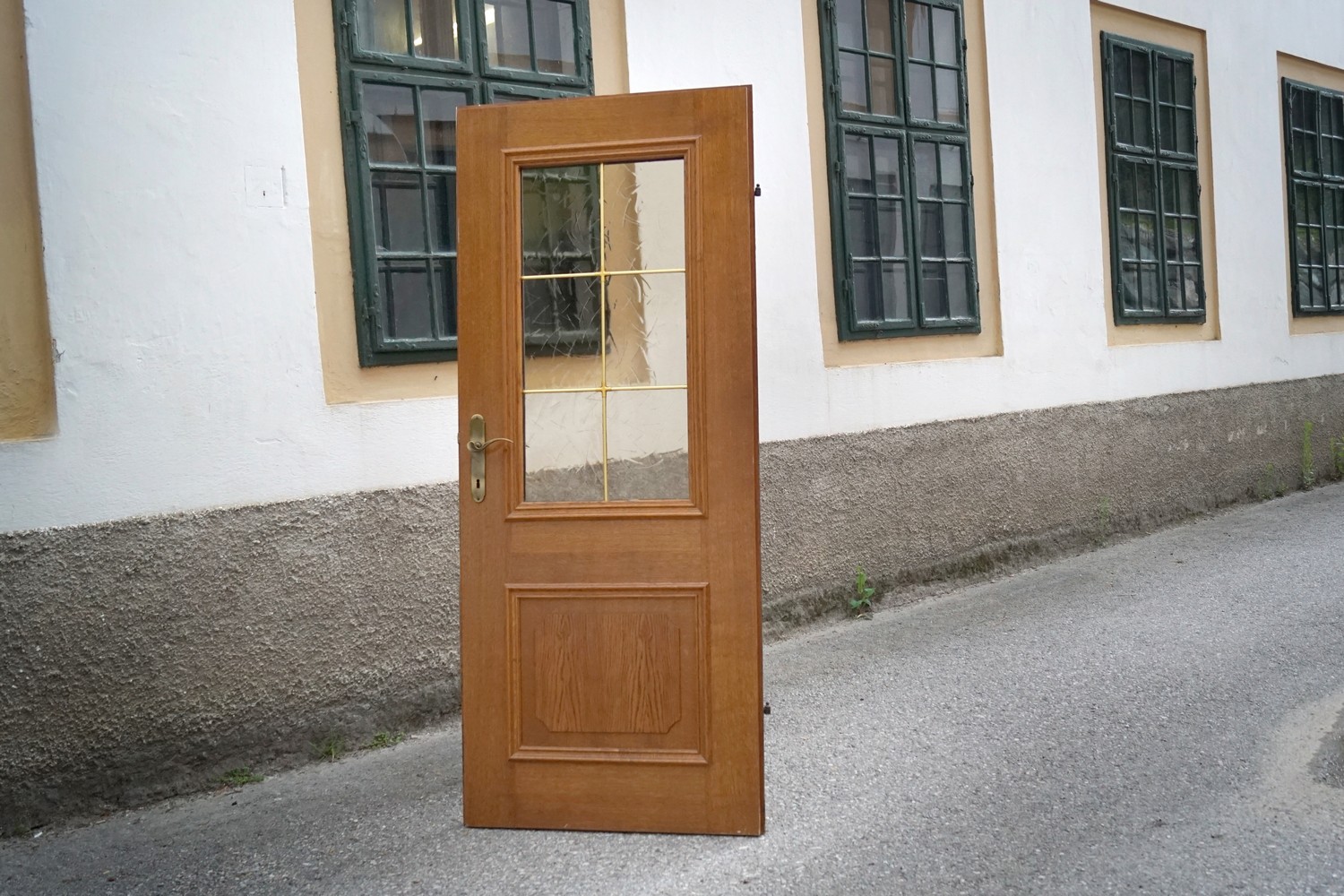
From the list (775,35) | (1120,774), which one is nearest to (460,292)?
(1120,774)

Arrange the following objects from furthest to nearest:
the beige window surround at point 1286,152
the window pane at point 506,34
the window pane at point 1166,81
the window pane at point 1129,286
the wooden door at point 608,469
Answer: the beige window surround at point 1286,152
the window pane at point 1166,81
the window pane at point 1129,286
the window pane at point 506,34
the wooden door at point 608,469

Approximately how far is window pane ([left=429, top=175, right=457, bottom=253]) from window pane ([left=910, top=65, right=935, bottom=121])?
10.5 ft

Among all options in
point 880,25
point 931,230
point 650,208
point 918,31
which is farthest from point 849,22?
point 650,208

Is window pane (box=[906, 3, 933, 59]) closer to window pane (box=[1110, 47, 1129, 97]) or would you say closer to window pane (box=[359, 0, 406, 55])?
window pane (box=[1110, 47, 1129, 97])

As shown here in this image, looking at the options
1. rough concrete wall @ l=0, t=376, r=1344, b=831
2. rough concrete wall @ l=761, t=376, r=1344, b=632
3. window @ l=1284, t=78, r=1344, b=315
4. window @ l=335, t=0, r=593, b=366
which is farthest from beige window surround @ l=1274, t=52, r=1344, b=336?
window @ l=335, t=0, r=593, b=366

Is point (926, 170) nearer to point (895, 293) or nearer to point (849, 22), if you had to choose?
point (895, 293)

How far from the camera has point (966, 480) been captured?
725 cm

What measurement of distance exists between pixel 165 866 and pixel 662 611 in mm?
1698

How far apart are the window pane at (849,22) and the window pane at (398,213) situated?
9.39 feet

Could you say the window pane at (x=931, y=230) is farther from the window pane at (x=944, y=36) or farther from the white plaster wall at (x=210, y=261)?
the white plaster wall at (x=210, y=261)

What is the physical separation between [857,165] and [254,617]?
4112 millimetres

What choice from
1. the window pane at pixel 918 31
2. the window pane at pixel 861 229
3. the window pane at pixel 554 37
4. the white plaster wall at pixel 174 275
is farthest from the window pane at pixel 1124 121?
the white plaster wall at pixel 174 275

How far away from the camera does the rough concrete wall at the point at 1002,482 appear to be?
20.8 feet

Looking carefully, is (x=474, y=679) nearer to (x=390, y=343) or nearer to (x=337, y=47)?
(x=390, y=343)
